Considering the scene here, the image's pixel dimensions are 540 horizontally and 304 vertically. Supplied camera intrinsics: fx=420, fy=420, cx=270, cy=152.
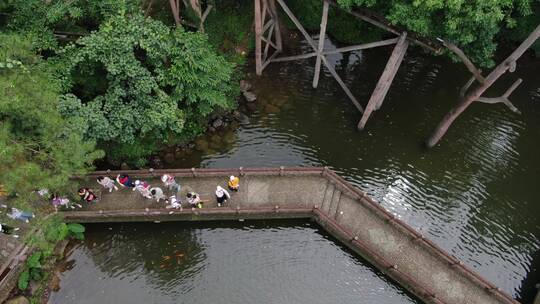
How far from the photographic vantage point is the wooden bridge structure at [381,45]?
15.6 m

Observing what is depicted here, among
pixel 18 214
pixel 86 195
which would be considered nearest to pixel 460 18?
pixel 86 195

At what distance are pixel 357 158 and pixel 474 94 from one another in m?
5.44

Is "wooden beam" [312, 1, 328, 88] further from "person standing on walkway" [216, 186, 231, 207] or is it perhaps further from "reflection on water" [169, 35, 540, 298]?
"person standing on walkway" [216, 186, 231, 207]

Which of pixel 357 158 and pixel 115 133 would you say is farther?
pixel 357 158

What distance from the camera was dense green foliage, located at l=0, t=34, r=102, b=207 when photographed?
500 inches

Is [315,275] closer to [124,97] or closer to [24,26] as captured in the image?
[124,97]

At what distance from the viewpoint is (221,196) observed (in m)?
15.9

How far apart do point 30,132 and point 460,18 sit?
576 inches

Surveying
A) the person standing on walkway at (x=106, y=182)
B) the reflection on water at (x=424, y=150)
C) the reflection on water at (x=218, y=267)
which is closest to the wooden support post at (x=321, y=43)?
the reflection on water at (x=424, y=150)

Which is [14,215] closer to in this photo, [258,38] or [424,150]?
[258,38]

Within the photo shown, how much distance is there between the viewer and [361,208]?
54.9 ft

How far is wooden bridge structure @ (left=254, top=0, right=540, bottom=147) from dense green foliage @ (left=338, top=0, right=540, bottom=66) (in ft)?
1.81

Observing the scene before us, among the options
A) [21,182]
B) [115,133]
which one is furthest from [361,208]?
[21,182]

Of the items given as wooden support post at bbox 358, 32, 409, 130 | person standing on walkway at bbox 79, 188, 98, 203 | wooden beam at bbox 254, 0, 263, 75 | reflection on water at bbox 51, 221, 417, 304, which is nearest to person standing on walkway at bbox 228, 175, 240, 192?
reflection on water at bbox 51, 221, 417, 304
